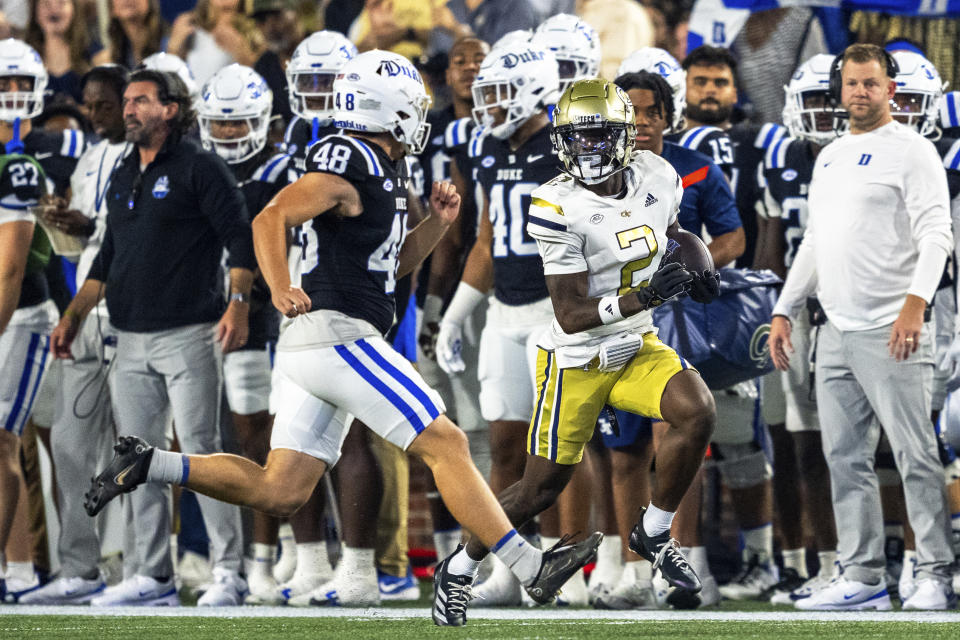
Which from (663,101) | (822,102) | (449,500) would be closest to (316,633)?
(449,500)

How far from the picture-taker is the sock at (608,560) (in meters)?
6.76

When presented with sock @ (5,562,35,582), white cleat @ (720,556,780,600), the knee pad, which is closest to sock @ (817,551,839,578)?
white cleat @ (720,556,780,600)

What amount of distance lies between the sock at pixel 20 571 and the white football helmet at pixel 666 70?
3149mm

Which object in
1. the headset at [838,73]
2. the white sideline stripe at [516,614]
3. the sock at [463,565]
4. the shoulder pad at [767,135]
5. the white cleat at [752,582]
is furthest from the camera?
the shoulder pad at [767,135]

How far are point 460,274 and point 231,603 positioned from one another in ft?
5.70

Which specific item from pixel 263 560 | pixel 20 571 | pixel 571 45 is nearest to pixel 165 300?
pixel 263 560

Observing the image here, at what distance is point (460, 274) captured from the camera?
24.9 ft

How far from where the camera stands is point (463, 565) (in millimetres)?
5613

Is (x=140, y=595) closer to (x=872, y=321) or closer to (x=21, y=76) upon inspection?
(x=21, y=76)

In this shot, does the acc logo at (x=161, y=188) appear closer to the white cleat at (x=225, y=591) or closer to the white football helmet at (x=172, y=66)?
the white football helmet at (x=172, y=66)

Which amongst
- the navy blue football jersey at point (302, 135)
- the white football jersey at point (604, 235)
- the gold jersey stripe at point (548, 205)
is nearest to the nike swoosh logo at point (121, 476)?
the white football jersey at point (604, 235)

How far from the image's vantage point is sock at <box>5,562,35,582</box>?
725cm

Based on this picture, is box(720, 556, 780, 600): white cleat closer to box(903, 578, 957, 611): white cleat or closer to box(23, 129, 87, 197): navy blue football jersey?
box(903, 578, 957, 611): white cleat

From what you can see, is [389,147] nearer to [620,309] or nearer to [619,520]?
[620,309]
